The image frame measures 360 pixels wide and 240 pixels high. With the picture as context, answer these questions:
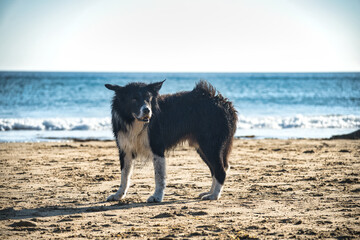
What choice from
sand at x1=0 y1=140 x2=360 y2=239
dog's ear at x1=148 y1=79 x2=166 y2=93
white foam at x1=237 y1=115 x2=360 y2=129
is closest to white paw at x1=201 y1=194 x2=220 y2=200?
sand at x1=0 y1=140 x2=360 y2=239

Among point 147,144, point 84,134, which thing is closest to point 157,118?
point 147,144

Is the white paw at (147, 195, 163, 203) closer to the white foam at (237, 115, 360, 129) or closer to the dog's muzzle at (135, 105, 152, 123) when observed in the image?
the dog's muzzle at (135, 105, 152, 123)

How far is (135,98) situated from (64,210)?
6.16 feet

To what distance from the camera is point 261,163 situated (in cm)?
918

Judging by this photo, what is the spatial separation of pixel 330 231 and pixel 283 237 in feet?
1.92

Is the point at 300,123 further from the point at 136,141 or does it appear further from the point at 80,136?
the point at 136,141

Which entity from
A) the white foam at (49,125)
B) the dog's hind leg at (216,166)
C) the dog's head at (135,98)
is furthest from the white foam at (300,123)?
the dog's head at (135,98)

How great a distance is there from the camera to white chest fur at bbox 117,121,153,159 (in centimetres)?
605

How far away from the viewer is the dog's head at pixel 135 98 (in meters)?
5.80

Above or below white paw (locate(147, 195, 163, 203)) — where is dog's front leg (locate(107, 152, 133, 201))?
above

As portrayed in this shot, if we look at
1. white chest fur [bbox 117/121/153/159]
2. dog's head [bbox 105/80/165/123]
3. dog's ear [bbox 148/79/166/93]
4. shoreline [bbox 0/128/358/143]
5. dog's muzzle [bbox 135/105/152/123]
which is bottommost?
shoreline [bbox 0/128/358/143]

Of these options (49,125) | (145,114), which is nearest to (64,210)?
(145,114)

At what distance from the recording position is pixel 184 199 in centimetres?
620

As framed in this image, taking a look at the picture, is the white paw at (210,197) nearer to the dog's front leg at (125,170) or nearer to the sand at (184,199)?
the sand at (184,199)
